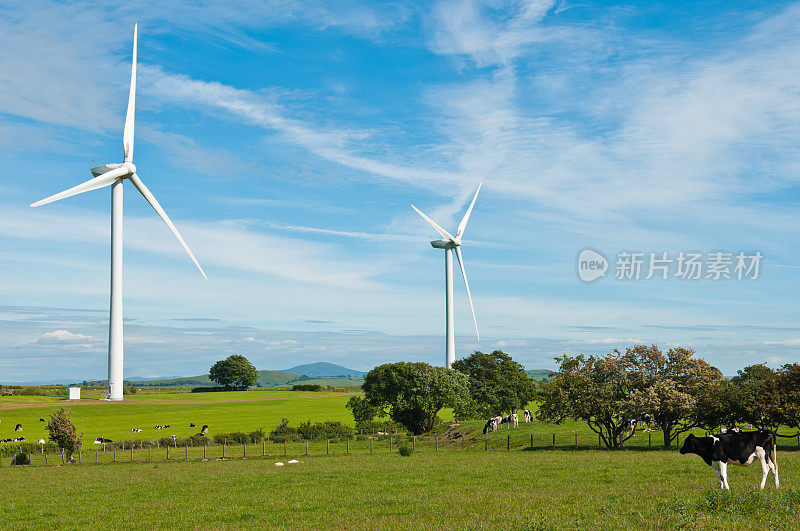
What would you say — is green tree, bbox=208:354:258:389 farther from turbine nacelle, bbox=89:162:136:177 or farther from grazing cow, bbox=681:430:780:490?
grazing cow, bbox=681:430:780:490

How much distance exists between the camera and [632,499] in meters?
21.0

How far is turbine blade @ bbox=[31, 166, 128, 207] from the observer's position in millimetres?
68625

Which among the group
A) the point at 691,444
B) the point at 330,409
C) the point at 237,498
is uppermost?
the point at 691,444

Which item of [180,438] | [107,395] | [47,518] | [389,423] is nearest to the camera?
[47,518]

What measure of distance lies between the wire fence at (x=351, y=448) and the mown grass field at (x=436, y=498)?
14.2m

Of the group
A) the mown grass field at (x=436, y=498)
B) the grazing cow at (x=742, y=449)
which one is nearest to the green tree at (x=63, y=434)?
the mown grass field at (x=436, y=498)

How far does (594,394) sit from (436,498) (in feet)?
93.1

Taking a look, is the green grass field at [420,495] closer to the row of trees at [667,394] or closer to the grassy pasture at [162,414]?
the row of trees at [667,394]

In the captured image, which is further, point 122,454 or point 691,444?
point 122,454

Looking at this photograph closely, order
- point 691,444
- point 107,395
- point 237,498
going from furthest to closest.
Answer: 1. point 107,395
2. point 237,498
3. point 691,444

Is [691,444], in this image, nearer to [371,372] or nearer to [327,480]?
[327,480]

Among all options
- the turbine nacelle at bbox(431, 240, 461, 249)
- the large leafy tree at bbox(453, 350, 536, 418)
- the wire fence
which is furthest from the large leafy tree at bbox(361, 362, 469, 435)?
the turbine nacelle at bbox(431, 240, 461, 249)

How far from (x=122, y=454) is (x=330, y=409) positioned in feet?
201

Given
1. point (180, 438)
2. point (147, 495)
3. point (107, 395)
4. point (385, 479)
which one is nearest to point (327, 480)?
point (385, 479)
